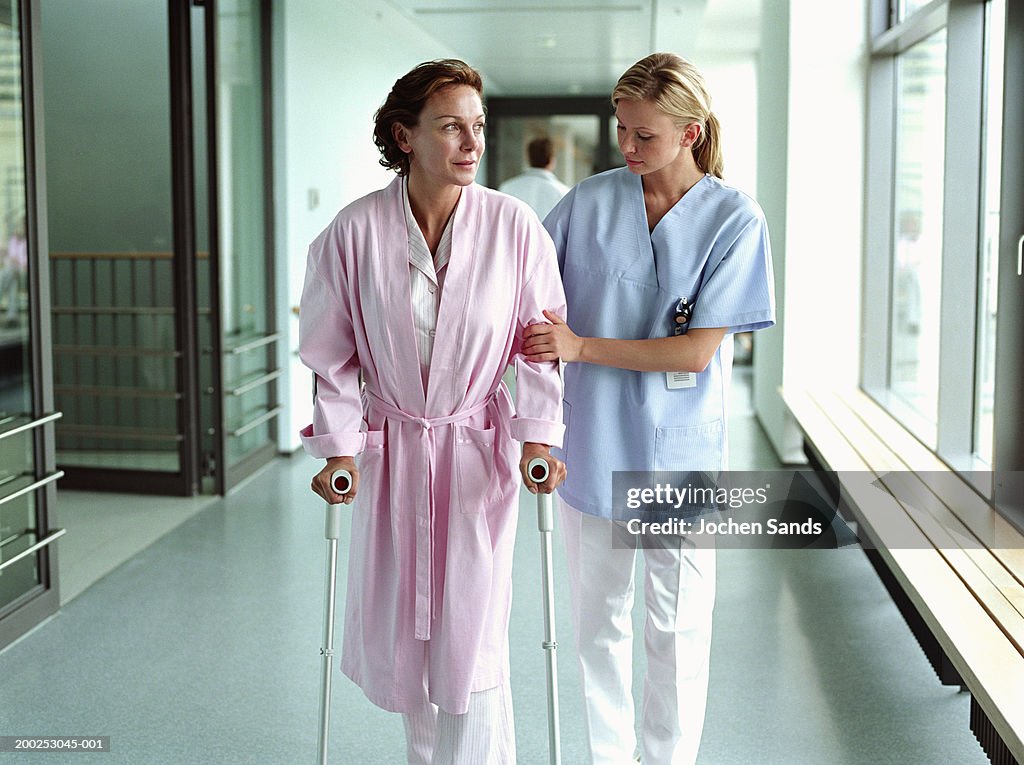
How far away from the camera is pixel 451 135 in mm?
1979

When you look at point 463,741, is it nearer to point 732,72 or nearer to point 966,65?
point 966,65

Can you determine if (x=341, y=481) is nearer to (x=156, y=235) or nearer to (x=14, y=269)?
(x=14, y=269)

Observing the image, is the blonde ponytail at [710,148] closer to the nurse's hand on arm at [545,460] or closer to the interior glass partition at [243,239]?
the nurse's hand on arm at [545,460]

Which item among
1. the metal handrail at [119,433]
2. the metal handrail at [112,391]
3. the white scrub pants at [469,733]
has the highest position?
the metal handrail at [112,391]

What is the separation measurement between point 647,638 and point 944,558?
1.04 metres

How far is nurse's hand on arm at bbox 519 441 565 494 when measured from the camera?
6.79 ft

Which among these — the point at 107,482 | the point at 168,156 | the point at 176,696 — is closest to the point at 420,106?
the point at 176,696

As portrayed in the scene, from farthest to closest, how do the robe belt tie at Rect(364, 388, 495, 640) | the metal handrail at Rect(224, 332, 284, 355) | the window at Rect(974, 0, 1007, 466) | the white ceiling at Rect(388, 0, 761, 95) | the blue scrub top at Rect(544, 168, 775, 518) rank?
the white ceiling at Rect(388, 0, 761, 95) → the metal handrail at Rect(224, 332, 284, 355) → the window at Rect(974, 0, 1007, 466) → the blue scrub top at Rect(544, 168, 775, 518) → the robe belt tie at Rect(364, 388, 495, 640)

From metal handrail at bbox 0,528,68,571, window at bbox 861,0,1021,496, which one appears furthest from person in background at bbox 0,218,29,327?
window at bbox 861,0,1021,496

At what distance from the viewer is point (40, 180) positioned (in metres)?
3.41

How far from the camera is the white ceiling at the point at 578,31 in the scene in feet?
23.6

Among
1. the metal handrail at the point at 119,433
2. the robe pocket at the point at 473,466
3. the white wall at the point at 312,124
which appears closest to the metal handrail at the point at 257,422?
the white wall at the point at 312,124

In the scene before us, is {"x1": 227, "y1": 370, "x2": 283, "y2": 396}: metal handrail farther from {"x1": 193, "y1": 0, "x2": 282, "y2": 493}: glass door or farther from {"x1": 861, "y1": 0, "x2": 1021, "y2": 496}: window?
{"x1": 861, "y1": 0, "x2": 1021, "y2": 496}: window

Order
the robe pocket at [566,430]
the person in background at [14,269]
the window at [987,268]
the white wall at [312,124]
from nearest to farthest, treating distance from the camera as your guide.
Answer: the robe pocket at [566,430] → the person in background at [14,269] → the window at [987,268] → the white wall at [312,124]
